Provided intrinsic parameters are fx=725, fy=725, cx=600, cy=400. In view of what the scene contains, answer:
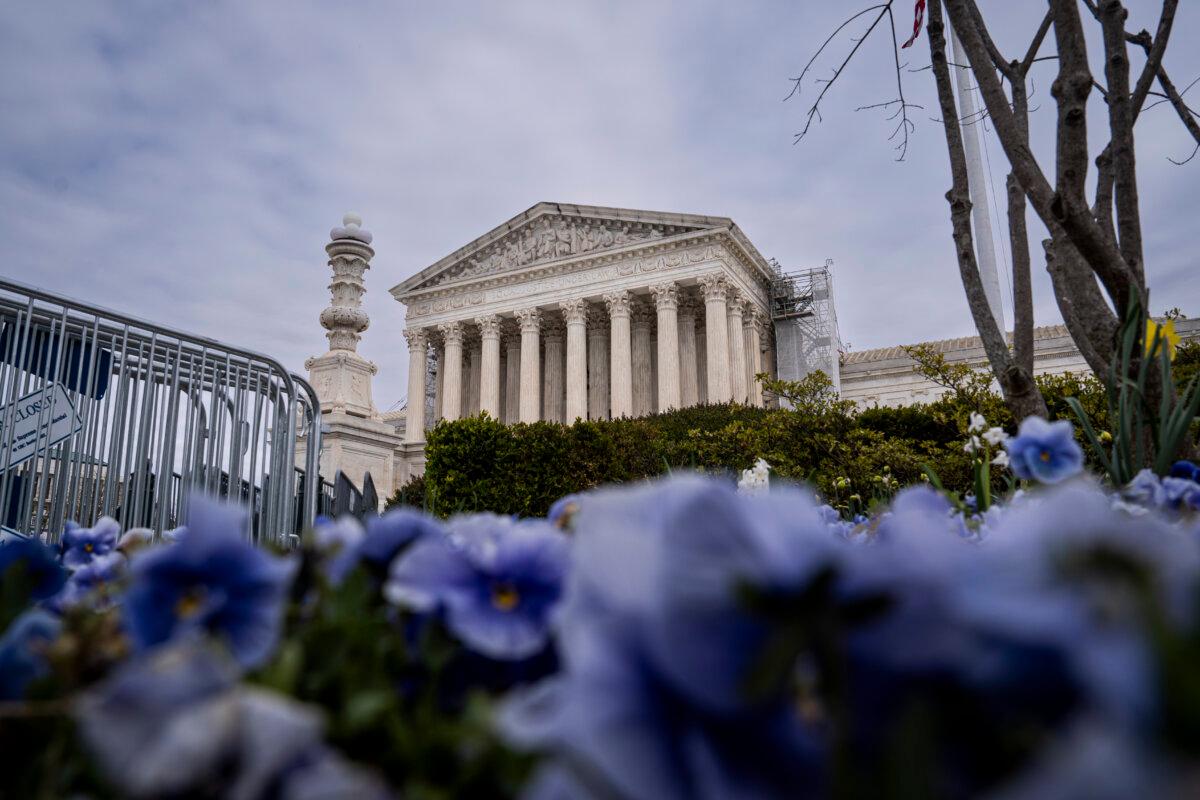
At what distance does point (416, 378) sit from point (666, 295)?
12521 millimetres

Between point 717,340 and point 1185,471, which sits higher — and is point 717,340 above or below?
above

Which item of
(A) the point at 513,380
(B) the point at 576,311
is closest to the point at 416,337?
(A) the point at 513,380

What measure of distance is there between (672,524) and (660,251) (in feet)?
100

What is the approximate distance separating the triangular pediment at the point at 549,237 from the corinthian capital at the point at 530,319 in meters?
1.98

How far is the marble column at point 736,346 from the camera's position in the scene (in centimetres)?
2908

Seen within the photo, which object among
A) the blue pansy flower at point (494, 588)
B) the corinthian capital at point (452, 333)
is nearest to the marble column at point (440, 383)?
the corinthian capital at point (452, 333)

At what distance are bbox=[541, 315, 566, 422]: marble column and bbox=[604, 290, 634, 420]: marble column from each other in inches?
158

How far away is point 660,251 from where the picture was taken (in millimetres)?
30250

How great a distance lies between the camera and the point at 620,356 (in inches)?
1168

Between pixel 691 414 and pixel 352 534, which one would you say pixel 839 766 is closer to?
pixel 352 534

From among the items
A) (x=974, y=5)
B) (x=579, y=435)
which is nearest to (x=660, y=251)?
(x=579, y=435)

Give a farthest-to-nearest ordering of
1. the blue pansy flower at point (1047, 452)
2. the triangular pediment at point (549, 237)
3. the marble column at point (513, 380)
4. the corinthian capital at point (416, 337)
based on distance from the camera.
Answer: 1. the marble column at point (513, 380)
2. the corinthian capital at point (416, 337)
3. the triangular pediment at point (549, 237)
4. the blue pansy flower at point (1047, 452)

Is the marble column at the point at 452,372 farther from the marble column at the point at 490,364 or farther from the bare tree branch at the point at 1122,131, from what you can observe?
the bare tree branch at the point at 1122,131

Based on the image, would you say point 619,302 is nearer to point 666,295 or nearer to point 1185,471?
point 666,295
